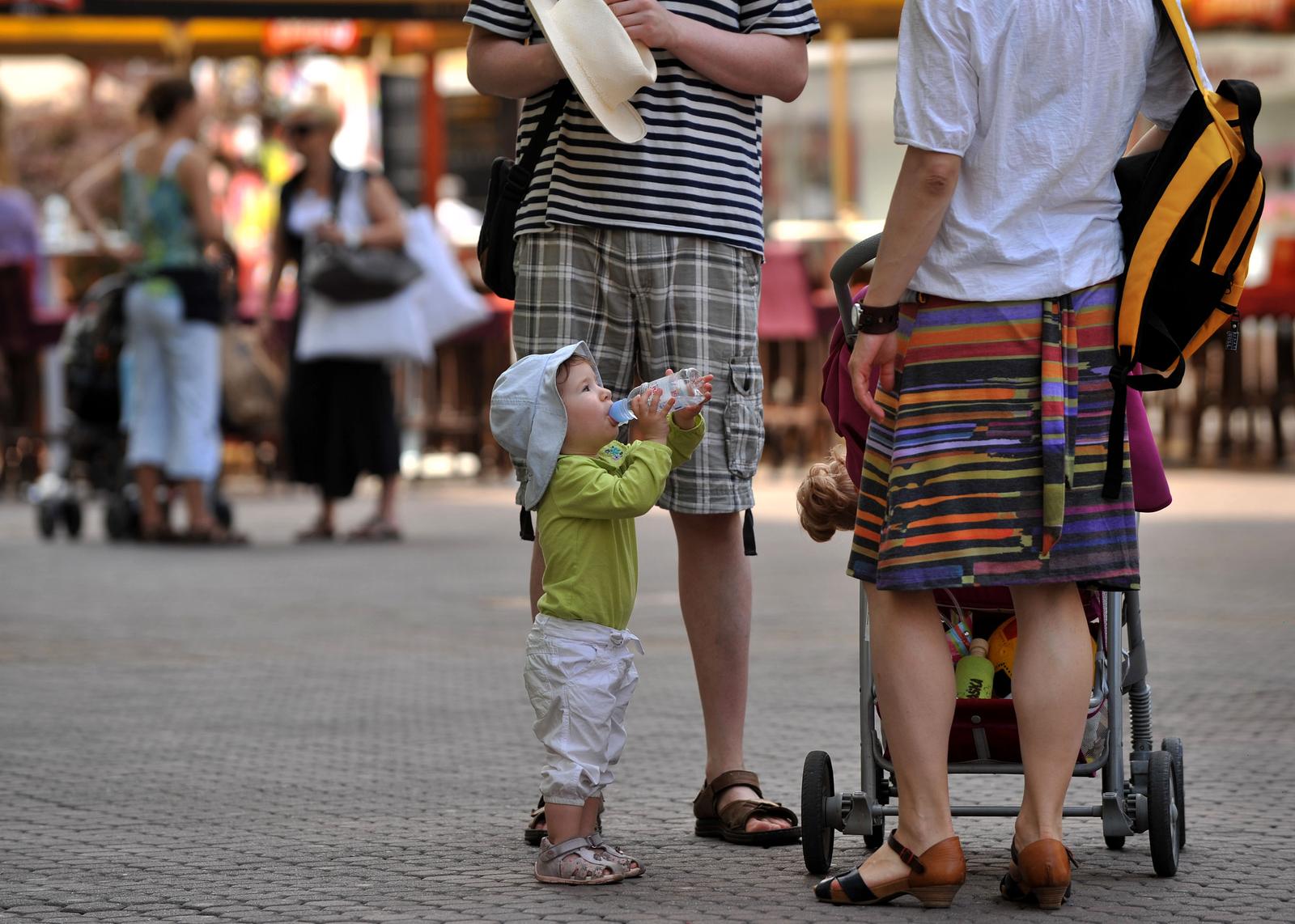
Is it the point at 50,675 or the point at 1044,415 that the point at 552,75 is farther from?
the point at 50,675

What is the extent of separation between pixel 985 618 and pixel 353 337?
6731 millimetres

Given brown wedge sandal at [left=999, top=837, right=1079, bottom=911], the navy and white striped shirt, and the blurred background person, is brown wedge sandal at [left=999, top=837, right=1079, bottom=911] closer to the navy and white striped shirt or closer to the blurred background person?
the navy and white striped shirt

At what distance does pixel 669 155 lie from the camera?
12.4ft

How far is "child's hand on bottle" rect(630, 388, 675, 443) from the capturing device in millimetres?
3396

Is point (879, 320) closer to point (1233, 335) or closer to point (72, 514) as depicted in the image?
point (1233, 335)

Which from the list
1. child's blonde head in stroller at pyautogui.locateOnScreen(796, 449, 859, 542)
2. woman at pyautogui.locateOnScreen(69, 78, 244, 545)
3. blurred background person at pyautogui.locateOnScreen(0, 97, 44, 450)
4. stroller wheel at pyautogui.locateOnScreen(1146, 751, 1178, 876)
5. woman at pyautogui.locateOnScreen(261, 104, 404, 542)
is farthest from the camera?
blurred background person at pyautogui.locateOnScreen(0, 97, 44, 450)

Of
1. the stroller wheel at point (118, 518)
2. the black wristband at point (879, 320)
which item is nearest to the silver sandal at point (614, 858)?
the black wristband at point (879, 320)

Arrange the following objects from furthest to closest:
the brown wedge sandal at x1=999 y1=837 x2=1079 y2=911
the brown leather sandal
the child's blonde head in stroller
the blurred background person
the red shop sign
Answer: the red shop sign, the blurred background person, the brown leather sandal, the child's blonde head in stroller, the brown wedge sandal at x1=999 y1=837 x2=1079 y2=911

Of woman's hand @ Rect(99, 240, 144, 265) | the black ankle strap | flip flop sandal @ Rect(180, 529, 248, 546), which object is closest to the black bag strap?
the black ankle strap

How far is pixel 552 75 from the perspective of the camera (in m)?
3.76

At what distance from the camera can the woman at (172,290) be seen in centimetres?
953

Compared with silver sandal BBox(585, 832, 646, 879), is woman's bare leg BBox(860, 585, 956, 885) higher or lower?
higher

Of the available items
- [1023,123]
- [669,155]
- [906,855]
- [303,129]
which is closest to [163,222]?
[303,129]

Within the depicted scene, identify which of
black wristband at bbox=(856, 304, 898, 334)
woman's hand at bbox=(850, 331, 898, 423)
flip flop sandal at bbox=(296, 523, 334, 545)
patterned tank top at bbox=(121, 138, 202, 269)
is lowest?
flip flop sandal at bbox=(296, 523, 334, 545)
